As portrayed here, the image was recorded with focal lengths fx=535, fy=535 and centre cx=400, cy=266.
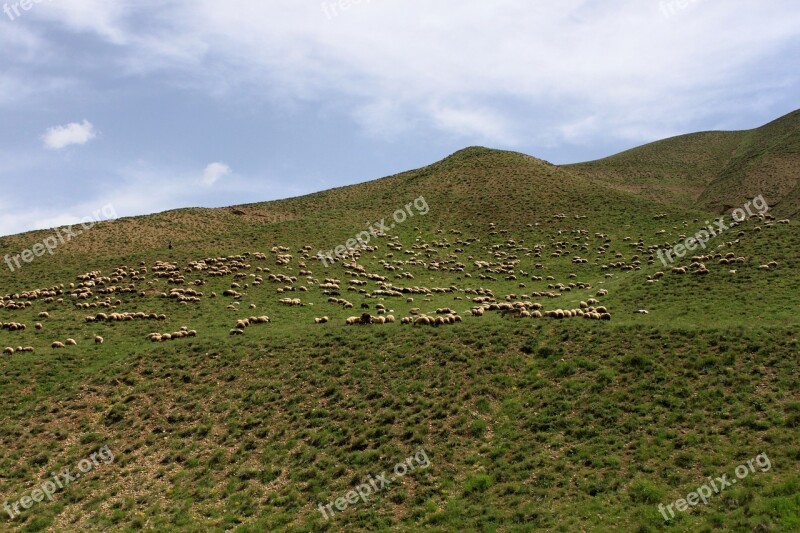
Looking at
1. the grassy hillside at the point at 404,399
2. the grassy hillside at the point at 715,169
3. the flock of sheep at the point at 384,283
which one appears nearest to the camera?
the grassy hillside at the point at 404,399

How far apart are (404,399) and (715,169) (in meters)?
129

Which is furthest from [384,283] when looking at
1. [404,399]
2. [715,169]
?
[715,169]

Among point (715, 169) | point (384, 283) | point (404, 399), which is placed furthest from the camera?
point (715, 169)

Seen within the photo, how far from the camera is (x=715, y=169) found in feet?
418

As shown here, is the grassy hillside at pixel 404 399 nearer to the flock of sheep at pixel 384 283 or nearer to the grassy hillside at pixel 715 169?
the flock of sheep at pixel 384 283

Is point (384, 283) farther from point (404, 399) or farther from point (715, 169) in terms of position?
point (715, 169)

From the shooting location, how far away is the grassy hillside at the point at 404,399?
19719mm

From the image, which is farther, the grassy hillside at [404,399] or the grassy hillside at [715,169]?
the grassy hillside at [715,169]

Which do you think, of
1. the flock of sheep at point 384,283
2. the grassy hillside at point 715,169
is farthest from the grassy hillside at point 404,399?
the grassy hillside at point 715,169

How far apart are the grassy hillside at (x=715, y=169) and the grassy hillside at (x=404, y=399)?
1891 inches

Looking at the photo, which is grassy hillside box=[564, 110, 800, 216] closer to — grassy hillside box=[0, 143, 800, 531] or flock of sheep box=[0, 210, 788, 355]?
flock of sheep box=[0, 210, 788, 355]

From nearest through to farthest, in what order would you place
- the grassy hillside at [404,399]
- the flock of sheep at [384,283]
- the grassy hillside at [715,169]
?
the grassy hillside at [404,399], the flock of sheep at [384,283], the grassy hillside at [715,169]

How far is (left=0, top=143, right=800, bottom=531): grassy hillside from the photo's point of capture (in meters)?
19.7

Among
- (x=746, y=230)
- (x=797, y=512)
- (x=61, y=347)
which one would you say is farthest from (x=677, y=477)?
(x=746, y=230)
